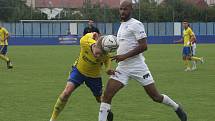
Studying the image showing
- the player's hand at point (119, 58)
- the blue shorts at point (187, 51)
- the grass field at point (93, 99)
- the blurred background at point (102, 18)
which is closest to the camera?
the player's hand at point (119, 58)

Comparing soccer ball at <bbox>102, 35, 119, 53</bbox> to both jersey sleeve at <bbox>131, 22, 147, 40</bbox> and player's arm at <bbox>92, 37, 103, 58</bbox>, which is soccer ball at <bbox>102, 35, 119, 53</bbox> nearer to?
player's arm at <bbox>92, 37, 103, 58</bbox>

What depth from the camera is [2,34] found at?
27.5 m

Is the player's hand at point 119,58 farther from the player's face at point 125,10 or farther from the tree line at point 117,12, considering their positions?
the tree line at point 117,12

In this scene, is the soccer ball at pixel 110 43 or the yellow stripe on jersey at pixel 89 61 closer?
the soccer ball at pixel 110 43

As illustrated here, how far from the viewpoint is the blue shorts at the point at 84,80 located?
1031 cm

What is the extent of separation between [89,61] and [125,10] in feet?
4.51

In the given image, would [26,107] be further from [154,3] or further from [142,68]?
[154,3]

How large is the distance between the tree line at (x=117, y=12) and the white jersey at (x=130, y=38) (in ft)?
220

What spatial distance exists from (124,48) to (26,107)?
4161mm

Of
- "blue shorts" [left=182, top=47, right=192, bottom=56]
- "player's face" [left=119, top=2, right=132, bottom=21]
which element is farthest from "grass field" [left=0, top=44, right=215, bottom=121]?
"blue shorts" [left=182, top=47, right=192, bottom=56]

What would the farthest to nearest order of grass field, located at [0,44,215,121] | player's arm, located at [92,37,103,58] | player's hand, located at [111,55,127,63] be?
1. grass field, located at [0,44,215,121]
2. player's arm, located at [92,37,103,58]
3. player's hand, located at [111,55,127,63]

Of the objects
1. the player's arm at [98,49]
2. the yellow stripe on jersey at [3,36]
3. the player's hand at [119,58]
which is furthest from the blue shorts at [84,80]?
the yellow stripe on jersey at [3,36]

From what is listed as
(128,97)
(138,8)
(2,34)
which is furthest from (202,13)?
(128,97)

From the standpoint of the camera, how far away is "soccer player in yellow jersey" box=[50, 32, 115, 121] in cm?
1010
